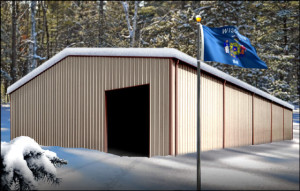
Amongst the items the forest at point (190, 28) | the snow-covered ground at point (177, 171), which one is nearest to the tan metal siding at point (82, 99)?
the snow-covered ground at point (177, 171)

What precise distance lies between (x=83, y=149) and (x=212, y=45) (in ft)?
21.7

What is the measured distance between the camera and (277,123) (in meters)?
18.6

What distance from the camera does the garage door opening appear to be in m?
14.4

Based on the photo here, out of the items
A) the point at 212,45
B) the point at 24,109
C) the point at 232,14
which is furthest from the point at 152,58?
the point at 232,14

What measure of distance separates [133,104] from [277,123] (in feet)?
26.8

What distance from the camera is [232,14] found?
27062 millimetres

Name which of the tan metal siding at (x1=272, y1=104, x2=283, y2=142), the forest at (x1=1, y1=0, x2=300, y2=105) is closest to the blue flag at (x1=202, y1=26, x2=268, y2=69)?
the tan metal siding at (x1=272, y1=104, x2=283, y2=142)

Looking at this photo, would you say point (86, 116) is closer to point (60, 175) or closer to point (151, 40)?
point (60, 175)

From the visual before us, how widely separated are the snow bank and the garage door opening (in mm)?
6694

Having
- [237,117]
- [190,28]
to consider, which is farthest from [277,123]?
[190,28]

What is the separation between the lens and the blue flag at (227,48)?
27.4ft

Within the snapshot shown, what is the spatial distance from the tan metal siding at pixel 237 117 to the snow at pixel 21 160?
8.48m

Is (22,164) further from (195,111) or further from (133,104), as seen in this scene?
(133,104)

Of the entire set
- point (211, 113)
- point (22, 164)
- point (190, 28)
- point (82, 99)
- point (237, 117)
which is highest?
point (190, 28)
